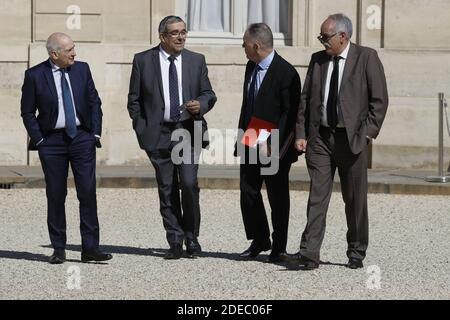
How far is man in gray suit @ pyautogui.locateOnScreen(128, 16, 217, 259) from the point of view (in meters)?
10.9

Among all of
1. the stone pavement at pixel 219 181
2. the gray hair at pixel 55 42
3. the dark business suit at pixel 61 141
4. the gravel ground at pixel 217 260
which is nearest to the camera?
the gravel ground at pixel 217 260

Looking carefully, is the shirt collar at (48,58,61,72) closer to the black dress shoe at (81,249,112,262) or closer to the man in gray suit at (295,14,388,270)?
the black dress shoe at (81,249,112,262)

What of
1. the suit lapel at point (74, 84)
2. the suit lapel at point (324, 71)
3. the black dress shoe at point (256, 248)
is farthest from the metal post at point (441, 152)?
the suit lapel at point (74, 84)

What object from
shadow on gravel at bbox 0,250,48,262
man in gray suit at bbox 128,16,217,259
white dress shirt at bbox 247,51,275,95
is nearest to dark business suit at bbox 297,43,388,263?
white dress shirt at bbox 247,51,275,95

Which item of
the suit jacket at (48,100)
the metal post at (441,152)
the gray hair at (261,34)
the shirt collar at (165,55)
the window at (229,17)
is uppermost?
the window at (229,17)

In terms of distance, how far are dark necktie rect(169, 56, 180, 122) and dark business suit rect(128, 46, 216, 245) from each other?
0.18ft

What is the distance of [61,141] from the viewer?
35.1 feet

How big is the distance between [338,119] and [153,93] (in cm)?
152

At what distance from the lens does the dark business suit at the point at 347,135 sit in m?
10.2

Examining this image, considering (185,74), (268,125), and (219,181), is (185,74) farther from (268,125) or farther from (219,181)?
(219,181)

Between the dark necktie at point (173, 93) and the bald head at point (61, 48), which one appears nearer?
the bald head at point (61, 48)

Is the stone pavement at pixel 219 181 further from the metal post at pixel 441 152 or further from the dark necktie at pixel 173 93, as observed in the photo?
the dark necktie at pixel 173 93

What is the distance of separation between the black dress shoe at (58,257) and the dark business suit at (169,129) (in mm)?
815
